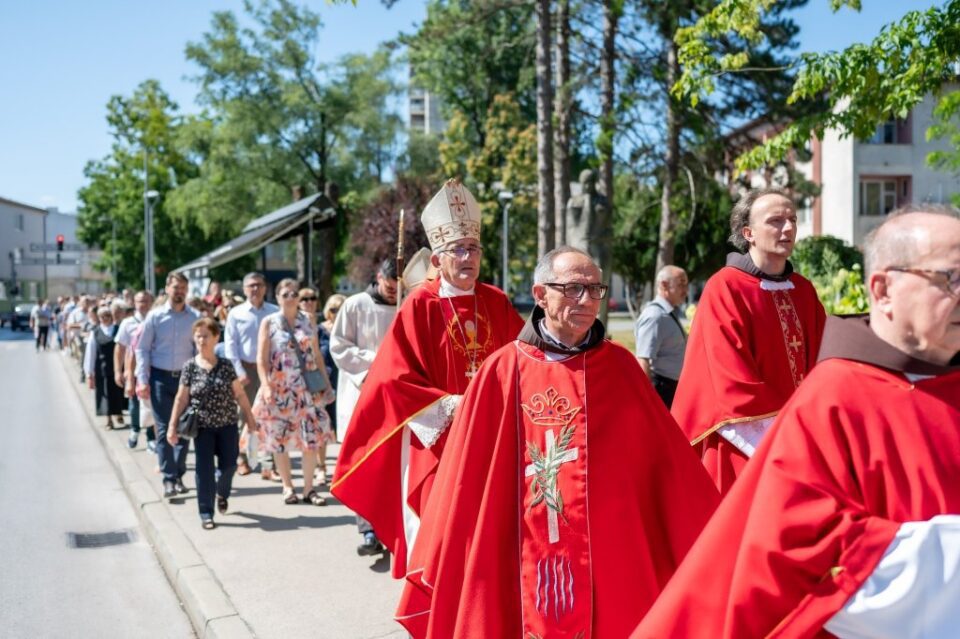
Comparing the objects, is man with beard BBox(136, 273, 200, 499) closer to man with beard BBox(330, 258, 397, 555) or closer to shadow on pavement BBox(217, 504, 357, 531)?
shadow on pavement BBox(217, 504, 357, 531)

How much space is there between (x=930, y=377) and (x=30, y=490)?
9.63 metres

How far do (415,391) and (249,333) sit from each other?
5.02m

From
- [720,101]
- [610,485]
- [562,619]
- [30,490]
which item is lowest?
[30,490]

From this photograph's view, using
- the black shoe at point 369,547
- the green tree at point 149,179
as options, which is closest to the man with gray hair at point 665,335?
the black shoe at point 369,547

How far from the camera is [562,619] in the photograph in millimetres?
3395

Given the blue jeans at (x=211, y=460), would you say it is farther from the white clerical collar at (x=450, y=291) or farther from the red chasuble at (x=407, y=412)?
the white clerical collar at (x=450, y=291)

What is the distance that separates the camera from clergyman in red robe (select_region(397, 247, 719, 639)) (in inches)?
132

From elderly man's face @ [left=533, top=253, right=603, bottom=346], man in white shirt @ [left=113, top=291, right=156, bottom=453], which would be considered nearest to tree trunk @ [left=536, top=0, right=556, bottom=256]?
man in white shirt @ [left=113, top=291, right=156, bottom=453]

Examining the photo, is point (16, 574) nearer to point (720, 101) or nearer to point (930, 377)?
point (930, 377)

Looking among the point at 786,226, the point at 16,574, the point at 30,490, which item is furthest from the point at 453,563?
Result: the point at 30,490

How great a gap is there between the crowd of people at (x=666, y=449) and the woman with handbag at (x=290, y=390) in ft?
3.20

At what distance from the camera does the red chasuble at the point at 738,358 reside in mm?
4438

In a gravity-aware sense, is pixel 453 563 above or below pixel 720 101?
below

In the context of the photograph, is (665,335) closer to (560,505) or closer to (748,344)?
(748,344)
